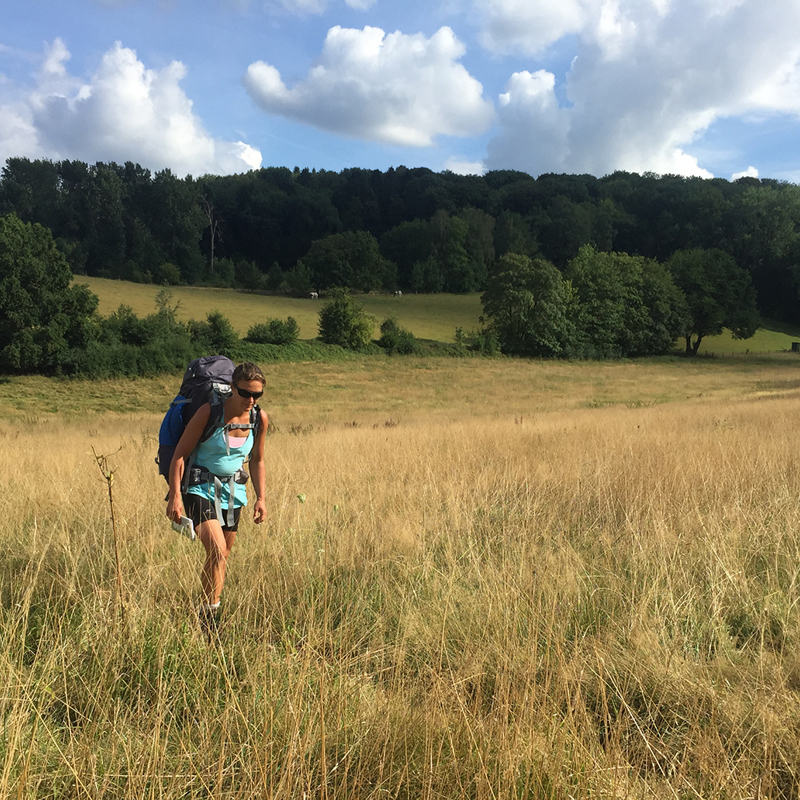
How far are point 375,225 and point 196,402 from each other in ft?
→ 393

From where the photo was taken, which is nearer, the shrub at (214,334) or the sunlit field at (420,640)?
the sunlit field at (420,640)

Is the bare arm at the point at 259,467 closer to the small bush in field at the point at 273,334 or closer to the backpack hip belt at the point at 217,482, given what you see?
the backpack hip belt at the point at 217,482

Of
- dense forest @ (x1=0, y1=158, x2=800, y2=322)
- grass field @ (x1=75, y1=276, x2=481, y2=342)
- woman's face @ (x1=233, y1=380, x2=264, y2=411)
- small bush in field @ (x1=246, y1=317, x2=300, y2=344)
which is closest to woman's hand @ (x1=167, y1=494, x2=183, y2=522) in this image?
woman's face @ (x1=233, y1=380, x2=264, y2=411)

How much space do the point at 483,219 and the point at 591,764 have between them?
107 metres

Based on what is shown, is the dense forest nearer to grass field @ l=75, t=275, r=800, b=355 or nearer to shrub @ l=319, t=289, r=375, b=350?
grass field @ l=75, t=275, r=800, b=355

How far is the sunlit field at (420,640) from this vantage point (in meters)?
2.05

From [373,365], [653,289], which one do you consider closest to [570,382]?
[373,365]

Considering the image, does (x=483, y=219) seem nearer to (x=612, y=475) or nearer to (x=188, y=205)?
(x=188, y=205)

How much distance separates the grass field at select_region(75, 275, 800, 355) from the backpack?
156 feet

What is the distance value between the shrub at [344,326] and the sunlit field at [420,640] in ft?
141

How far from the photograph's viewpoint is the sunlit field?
205cm

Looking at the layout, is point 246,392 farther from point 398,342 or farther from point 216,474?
point 398,342

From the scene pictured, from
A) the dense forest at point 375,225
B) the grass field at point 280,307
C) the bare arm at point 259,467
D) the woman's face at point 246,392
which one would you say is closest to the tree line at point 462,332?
the grass field at point 280,307

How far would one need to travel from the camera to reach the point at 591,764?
2041 millimetres
